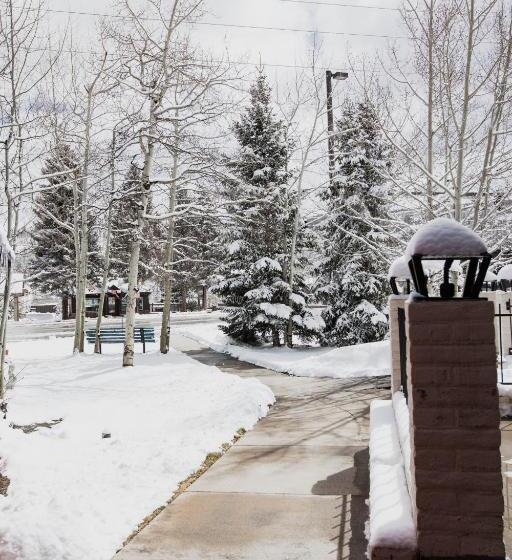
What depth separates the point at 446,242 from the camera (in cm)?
290

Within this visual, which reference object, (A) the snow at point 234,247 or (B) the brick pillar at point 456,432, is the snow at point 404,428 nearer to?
(B) the brick pillar at point 456,432

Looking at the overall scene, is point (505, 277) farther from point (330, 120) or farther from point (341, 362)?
point (330, 120)

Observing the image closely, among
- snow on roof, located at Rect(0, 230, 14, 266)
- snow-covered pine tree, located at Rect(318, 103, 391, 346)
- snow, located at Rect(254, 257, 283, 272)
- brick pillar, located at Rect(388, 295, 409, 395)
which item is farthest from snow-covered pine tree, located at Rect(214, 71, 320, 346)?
brick pillar, located at Rect(388, 295, 409, 395)

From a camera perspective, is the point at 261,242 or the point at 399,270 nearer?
the point at 399,270

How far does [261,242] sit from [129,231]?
21.8ft

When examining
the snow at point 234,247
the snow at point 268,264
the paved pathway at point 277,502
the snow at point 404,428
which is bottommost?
the paved pathway at point 277,502

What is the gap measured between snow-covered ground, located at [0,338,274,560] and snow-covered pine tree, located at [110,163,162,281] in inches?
208

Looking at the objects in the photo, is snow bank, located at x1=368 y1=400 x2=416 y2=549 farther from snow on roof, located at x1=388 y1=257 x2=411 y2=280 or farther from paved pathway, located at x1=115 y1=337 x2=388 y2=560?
snow on roof, located at x1=388 y1=257 x2=411 y2=280

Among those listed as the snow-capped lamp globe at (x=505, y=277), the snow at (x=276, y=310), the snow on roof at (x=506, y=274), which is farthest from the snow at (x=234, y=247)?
the snow on roof at (x=506, y=274)

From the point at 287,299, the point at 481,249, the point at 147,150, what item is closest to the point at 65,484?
the point at 481,249

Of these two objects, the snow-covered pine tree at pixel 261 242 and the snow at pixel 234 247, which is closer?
the snow-covered pine tree at pixel 261 242

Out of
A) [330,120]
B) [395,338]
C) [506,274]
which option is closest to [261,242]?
[330,120]

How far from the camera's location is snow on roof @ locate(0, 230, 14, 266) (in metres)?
6.09

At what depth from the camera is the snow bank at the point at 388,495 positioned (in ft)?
8.96
